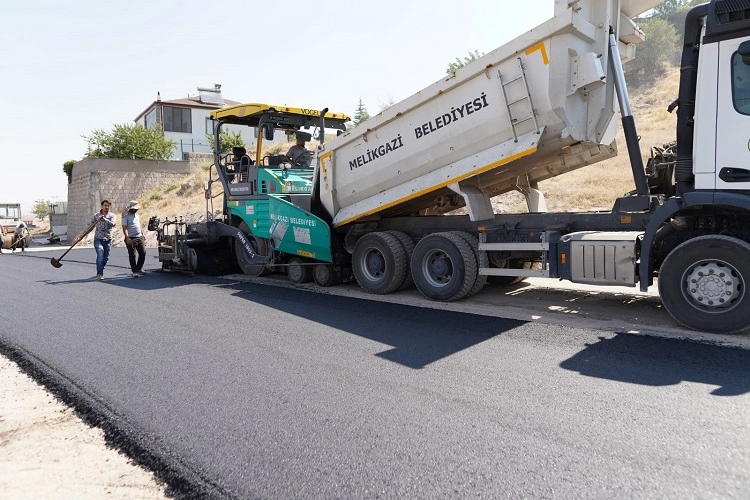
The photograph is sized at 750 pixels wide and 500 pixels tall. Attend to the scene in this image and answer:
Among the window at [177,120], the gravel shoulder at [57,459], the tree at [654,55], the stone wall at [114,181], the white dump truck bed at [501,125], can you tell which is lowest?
the gravel shoulder at [57,459]

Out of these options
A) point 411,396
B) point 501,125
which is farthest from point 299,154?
point 411,396

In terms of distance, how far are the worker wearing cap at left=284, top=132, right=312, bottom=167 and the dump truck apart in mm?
252

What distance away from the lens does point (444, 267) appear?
6.89 meters

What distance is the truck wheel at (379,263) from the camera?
24.2 feet

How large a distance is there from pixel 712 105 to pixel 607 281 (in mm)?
1820

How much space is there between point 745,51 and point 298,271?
628 centimetres

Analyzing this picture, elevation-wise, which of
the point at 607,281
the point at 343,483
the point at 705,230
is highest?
the point at 705,230

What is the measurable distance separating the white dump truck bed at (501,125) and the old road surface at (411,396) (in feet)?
5.45

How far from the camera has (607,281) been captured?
5.48m

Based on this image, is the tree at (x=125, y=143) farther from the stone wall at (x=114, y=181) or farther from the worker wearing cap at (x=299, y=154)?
the worker wearing cap at (x=299, y=154)

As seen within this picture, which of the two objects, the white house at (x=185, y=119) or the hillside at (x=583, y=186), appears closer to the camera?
the hillside at (x=583, y=186)

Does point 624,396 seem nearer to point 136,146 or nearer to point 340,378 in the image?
point 340,378

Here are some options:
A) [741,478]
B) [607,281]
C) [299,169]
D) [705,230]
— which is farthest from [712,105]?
[299,169]

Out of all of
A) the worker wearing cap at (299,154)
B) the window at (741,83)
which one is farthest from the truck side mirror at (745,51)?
the worker wearing cap at (299,154)
